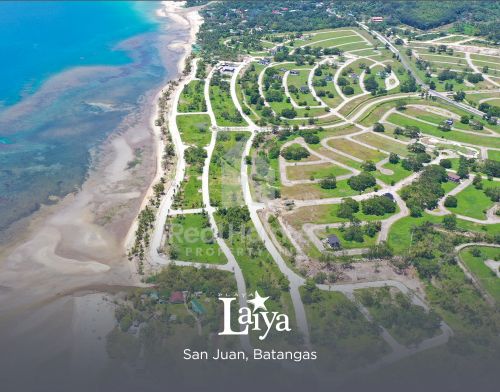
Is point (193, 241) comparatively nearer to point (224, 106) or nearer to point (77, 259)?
point (77, 259)

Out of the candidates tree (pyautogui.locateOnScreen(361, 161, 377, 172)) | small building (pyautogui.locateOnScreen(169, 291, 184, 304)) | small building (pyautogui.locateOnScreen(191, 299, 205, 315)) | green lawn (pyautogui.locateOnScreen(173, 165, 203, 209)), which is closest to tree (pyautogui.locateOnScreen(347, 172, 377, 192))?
tree (pyautogui.locateOnScreen(361, 161, 377, 172))

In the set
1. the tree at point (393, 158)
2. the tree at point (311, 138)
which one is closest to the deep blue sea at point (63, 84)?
the tree at point (311, 138)

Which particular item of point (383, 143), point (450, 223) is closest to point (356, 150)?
point (383, 143)

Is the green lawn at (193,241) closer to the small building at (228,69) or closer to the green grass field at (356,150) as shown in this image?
the green grass field at (356,150)

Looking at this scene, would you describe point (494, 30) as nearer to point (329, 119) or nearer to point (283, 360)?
point (329, 119)

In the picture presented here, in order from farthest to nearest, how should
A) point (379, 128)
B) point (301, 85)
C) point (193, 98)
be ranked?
1. point (301, 85)
2. point (193, 98)
3. point (379, 128)

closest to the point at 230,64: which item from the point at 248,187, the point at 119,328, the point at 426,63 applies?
the point at 426,63
